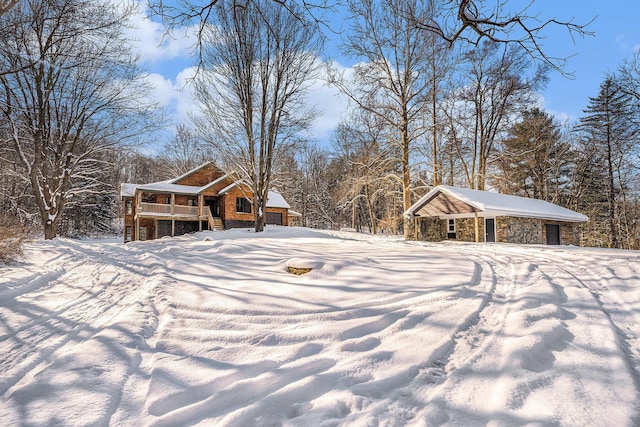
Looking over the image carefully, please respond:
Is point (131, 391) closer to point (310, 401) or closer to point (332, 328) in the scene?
point (310, 401)

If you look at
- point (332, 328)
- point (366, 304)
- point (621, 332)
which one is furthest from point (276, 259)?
point (621, 332)

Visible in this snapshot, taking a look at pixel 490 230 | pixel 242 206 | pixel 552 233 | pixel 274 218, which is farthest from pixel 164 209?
pixel 552 233

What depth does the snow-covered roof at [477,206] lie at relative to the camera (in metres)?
15.6

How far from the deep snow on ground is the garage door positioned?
20.8m

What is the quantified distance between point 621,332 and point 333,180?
36.7 metres

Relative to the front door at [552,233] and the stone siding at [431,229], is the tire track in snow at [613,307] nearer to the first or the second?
the stone siding at [431,229]

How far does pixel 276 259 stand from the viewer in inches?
298

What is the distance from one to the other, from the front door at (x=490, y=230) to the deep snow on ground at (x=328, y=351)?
11727mm

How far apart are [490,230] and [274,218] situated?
16.3 m

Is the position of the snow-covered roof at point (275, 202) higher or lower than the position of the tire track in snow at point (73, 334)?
higher

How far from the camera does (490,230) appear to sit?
16.9 metres

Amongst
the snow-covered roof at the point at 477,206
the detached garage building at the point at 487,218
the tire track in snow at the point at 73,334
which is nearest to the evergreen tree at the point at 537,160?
the detached garage building at the point at 487,218

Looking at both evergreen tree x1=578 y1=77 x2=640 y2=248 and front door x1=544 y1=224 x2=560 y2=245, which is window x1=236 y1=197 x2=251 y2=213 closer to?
front door x1=544 y1=224 x2=560 y2=245

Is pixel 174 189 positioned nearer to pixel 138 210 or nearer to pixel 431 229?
pixel 138 210
